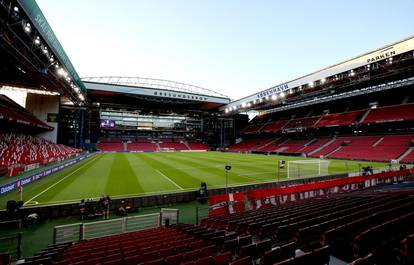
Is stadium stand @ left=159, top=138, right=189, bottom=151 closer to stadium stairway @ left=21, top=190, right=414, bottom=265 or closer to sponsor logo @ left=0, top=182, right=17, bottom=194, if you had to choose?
sponsor logo @ left=0, top=182, right=17, bottom=194

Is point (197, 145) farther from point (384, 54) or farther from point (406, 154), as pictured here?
point (384, 54)

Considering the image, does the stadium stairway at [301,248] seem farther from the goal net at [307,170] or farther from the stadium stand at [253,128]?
the stadium stand at [253,128]

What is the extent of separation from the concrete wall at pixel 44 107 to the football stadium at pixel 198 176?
196mm

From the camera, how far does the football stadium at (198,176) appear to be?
176 inches

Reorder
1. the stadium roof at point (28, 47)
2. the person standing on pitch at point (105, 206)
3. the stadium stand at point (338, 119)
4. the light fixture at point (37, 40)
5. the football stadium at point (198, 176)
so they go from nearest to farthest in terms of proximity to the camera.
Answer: the football stadium at point (198, 176)
the person standing on pitch at point (105, 206)
the stadium roof at point (28, 47)
the light fixture at point (37, 40)
the stadium stand at point (338, 119)

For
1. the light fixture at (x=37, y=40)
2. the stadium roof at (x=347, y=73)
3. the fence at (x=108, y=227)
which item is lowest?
the fence at (x=108, y=227)

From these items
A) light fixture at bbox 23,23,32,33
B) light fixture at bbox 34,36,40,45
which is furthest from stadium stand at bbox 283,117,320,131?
light fixture at bbox 23,23,32,33

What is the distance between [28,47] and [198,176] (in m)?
18.4

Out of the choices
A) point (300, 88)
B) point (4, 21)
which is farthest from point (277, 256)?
point (300, 88)

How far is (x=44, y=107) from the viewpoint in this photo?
41.2 m

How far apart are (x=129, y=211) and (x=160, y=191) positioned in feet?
11.5

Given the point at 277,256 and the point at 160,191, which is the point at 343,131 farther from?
the point at 277,256

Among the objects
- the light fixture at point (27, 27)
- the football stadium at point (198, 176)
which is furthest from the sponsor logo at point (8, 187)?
the light fixture at point (27, 27)

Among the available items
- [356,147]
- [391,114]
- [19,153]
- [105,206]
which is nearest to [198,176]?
[105,206]
